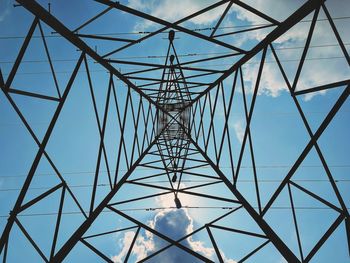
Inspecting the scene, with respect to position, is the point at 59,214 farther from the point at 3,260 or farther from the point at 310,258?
the point at 310,258

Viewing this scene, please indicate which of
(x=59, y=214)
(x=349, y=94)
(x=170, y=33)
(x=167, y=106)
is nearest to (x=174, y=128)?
(x=167, y=106)

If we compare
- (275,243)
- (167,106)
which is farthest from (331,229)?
(167,106)

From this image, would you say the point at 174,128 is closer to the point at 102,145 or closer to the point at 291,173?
the point at 102,145

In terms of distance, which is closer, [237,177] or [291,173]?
[291,173]

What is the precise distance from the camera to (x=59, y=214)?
488 cm

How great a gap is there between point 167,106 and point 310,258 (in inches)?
539

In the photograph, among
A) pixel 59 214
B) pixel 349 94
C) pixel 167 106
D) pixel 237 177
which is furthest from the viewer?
pixel 167 106

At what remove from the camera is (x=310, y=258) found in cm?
384

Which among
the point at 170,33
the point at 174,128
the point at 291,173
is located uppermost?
the point at 174,128

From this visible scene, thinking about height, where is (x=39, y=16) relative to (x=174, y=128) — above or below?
below

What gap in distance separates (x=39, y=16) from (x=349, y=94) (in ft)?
18.0

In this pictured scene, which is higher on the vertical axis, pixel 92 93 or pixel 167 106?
pixel 167 106

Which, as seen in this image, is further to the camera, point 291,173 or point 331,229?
point 291,173

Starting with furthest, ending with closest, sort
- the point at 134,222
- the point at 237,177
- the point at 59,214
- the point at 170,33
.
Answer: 1. the point at 170,33
2. the point at 237,177
3. the point at 134,222
4. the point at 59,214
